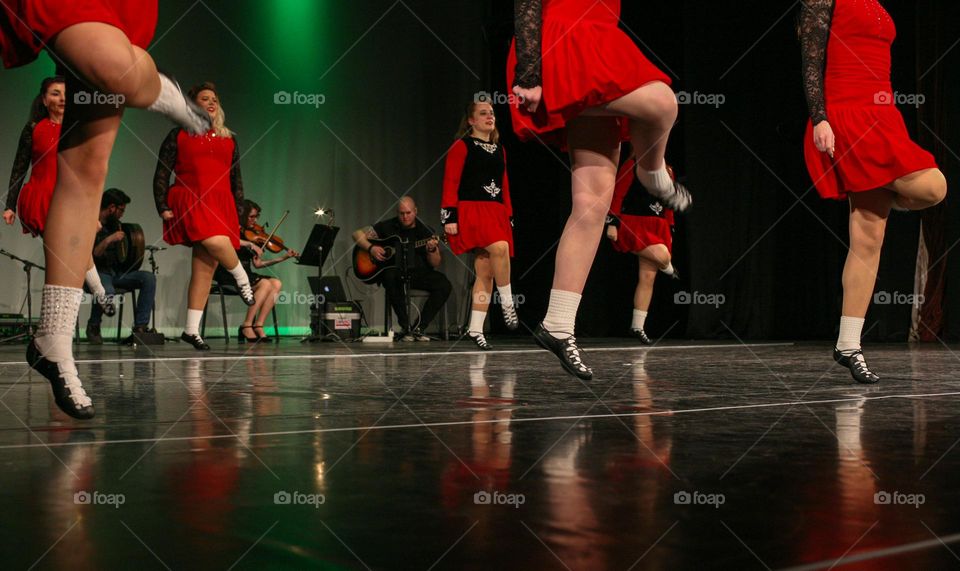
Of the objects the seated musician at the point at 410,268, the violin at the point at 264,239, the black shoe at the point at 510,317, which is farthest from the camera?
the violin at the point at 264,239

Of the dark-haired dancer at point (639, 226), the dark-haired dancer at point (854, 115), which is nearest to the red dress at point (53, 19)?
the dark-haired dancer at point (854, 115)

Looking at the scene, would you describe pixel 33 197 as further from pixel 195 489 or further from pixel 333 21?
pixel 333 21

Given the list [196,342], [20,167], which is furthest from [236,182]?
[20,167]

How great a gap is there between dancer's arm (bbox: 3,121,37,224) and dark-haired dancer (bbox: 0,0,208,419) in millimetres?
2956

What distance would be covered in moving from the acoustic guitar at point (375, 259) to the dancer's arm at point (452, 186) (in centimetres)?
180

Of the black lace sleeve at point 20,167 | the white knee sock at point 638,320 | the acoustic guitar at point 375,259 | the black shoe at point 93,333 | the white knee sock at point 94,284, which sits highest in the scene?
the black lace sleeve at point 20,167

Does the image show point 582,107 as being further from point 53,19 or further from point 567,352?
point 53,19

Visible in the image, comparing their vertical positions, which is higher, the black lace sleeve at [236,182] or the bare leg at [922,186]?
the black lace sleeve at [236,182]

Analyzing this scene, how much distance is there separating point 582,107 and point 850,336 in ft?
3.79

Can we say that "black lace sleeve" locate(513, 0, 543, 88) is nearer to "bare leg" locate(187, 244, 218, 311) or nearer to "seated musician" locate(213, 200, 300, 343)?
"bare leg" locate(187, 244, 218, 311)

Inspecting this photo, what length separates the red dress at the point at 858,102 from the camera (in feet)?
9.22

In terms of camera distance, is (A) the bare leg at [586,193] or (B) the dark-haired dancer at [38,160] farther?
(B) the dark-haired dancer at [38,160]

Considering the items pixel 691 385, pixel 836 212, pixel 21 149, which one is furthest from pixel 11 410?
pixel 836 212

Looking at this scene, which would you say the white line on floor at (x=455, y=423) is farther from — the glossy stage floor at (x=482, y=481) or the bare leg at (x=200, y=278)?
the bare leg at (x=200, y=278)
